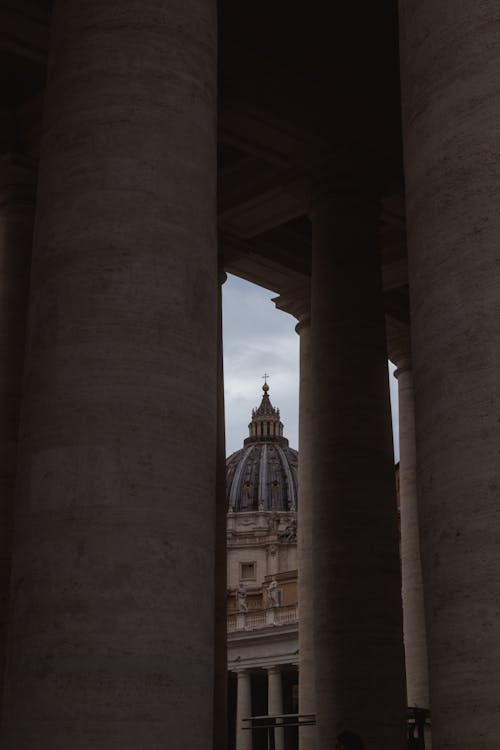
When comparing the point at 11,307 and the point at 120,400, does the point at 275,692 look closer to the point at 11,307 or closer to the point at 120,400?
the point at 11,307

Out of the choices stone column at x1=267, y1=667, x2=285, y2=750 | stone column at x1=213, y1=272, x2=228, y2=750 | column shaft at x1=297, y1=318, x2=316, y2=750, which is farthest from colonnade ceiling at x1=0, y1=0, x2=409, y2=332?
stone column at x1=267, y1=667, x2=285, y2=750

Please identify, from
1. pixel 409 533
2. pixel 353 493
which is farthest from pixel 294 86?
pixel 409 533

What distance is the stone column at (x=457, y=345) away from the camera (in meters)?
18.0

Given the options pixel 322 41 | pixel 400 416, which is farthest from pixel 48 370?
pixel 400 416

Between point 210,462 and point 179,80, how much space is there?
29.6 feet

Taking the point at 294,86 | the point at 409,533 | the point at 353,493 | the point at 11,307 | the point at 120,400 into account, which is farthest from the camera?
the point at 409,533

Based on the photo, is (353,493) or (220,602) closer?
(353,493)

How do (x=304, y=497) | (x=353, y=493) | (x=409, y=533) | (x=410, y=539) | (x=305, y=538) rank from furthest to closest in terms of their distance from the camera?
1. (x=410, y=539)
2. (x=409, y=533)
3. (x=304, y=497)
4. (x=305, y=538)
5. (x=353, y=493)

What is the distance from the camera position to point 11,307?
51688 millimetres

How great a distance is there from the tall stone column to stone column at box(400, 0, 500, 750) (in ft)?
16.7

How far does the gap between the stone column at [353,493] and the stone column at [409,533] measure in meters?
30.0

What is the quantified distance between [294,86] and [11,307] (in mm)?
16364

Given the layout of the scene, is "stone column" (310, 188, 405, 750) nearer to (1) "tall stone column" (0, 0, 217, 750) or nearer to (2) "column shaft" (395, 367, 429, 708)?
(1) "tall stone column" (0, 0, 217, 750)

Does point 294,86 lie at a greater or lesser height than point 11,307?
greater
